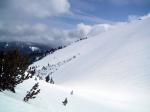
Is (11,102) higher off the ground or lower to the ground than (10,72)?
lower

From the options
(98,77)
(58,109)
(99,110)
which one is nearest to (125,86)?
(98,77)

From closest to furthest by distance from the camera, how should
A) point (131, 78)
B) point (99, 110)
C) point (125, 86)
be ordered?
1. point (99, 110)
2. point (125, 86)
3. point (131, 78)

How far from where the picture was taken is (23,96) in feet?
29.4

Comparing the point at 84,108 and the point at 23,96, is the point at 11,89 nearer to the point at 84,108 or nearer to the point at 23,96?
the point at 23,96

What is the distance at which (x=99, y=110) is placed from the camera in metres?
12.2

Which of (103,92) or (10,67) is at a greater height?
(10,67)

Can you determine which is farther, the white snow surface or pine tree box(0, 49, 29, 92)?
the white snow surface

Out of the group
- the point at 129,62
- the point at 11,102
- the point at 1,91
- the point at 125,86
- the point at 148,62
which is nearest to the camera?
the point at 11,102

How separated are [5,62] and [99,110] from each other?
5980 mm

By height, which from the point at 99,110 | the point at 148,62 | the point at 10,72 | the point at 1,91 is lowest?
the point at 99,110

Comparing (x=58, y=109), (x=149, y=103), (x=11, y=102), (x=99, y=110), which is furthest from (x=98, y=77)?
(x=11, y=102)

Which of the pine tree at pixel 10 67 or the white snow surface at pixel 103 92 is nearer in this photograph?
the pine tree at pixel 10 67

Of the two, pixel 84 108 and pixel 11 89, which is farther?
pixel 84 108

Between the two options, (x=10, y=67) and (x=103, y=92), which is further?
(x=103, y=92)
